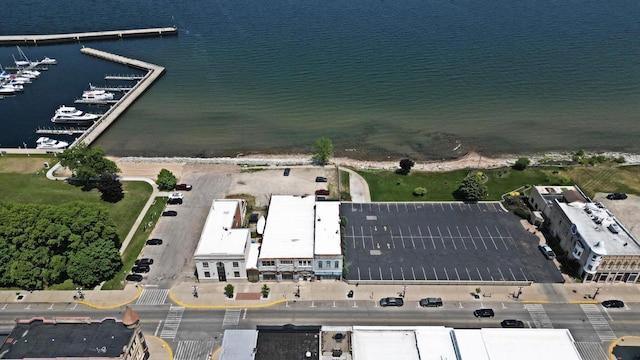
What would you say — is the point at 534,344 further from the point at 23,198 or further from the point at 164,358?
the point at 23,198

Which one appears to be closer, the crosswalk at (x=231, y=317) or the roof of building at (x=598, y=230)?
the crosswalk at (x=231, y=317)

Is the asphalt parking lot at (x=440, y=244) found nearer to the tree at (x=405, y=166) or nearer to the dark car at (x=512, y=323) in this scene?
the dark car at (x=512, y=323)

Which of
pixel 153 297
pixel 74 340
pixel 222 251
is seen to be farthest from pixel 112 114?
pixel 74 340

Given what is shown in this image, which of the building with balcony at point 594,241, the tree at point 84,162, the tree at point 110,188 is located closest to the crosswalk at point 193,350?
the tree at point 110,188

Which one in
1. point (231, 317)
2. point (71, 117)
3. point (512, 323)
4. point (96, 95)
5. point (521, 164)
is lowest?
point (512, 323)

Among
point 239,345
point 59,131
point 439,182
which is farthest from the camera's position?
point 59,131

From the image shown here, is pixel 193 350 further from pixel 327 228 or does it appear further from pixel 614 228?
pixel 614 228
